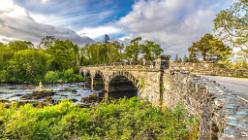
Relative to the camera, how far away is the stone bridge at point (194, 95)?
4.76 metres

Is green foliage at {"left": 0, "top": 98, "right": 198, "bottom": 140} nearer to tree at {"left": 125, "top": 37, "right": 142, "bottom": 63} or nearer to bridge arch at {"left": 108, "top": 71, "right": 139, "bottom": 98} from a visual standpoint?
bridge arch at {"left": 108, "top": 71, "right": 139, "bottom": 98}

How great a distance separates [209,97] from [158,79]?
1336cm

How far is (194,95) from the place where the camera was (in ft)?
32.6

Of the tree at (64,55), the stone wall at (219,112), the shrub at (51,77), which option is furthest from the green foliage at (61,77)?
the stone wall at (219,112)

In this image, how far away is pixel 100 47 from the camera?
102 metres

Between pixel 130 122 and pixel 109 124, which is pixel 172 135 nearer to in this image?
pixel 130 122

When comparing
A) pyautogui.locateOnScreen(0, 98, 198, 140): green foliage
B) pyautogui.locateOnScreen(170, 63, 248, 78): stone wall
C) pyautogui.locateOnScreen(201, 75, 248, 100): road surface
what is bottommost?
pyautogui.locateOnScreen(0, 98, 198, 140): green foliage

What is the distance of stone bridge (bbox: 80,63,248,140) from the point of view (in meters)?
4.76

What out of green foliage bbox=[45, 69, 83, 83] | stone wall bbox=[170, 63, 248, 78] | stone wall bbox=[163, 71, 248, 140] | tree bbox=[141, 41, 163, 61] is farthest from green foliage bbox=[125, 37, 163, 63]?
stone wall bbox=[163, 71, 248, 140]

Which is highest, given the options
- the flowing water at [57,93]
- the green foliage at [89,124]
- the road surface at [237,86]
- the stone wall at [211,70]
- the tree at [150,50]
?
the tree at [150,50]

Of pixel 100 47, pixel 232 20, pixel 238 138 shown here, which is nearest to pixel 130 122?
pixel 238 138

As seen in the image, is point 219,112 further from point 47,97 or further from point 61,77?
point 61,77

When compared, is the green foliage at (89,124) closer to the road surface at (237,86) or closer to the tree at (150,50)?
the road surface at (237,86)

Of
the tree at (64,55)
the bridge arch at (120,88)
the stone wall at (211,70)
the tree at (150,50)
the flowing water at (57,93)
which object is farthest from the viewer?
the tree at (64,55)
